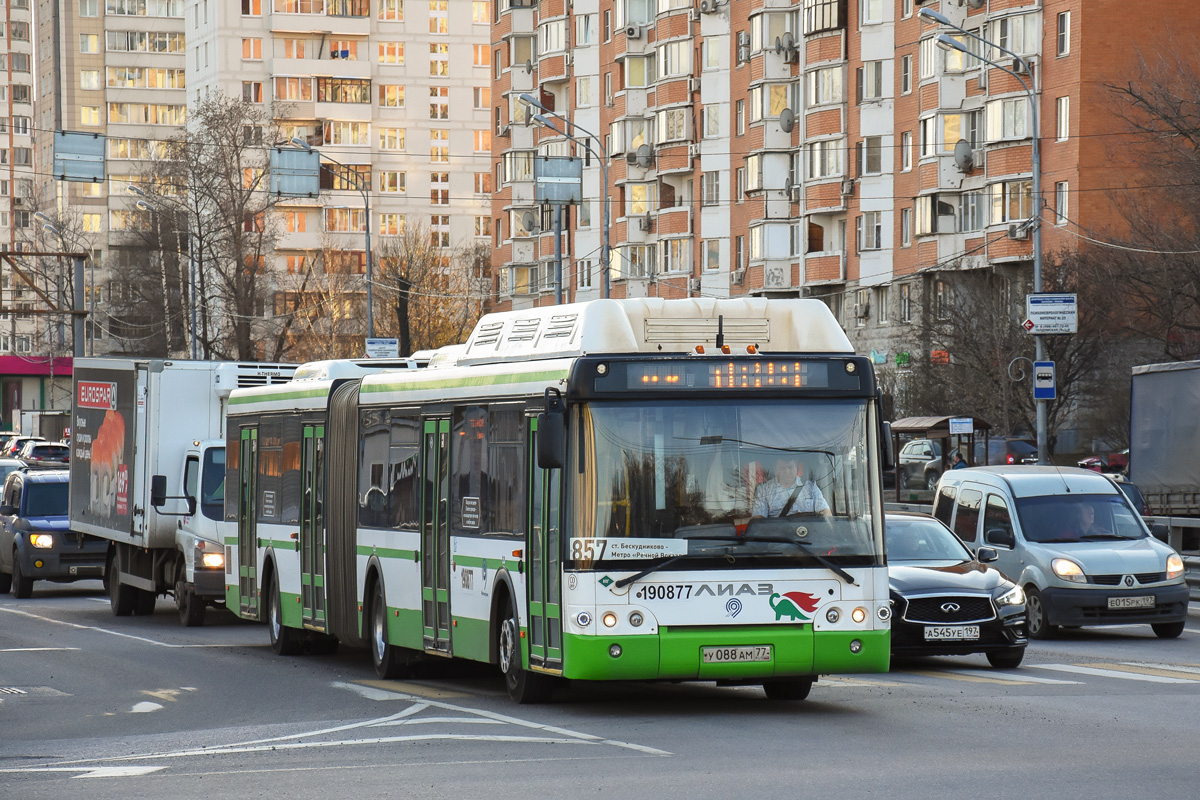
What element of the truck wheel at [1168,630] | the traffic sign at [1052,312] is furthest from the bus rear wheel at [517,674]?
the traffic sign at [1052,312]

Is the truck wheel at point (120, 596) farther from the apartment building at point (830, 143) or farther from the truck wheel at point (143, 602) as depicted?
Result: the apartment building at point (830, 143)

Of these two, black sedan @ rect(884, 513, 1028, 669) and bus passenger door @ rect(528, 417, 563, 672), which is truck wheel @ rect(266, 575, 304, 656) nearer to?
black sedan @ rect(884, 513, 1028, 669)

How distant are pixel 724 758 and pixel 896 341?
186ft

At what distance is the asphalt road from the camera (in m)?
10.3

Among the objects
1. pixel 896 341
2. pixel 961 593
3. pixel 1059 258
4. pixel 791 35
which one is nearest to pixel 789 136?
pixel 791 35

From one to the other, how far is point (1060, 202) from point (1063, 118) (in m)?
2.39

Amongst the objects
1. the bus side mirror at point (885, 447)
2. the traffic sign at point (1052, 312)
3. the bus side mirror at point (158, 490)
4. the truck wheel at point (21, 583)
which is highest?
the traffic sign at point (1052, 312)

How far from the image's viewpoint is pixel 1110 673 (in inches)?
654

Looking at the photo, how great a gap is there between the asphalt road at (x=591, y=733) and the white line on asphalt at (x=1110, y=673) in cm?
3

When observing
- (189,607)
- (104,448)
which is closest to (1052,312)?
(104,448)

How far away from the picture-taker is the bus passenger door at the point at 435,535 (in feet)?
51.1

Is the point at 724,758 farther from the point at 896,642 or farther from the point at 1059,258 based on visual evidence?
the point at 1059,258

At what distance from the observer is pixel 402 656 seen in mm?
16812

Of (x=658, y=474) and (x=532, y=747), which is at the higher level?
(x=658, y=474)
